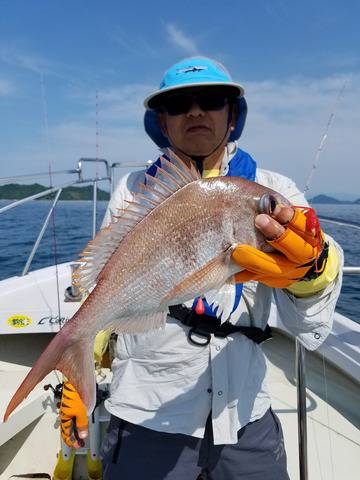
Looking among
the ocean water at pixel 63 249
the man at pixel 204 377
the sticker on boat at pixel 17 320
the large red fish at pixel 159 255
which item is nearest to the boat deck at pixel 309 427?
the sticker on boat at pixel 17 320

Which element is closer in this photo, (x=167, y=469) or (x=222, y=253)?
(x=222, y=253)

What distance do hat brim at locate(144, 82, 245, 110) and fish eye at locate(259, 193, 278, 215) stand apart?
819mm

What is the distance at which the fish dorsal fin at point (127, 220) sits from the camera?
1.63 meters

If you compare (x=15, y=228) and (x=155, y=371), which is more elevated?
(x=155, y=371)

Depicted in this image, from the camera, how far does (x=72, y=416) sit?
211 centimetres

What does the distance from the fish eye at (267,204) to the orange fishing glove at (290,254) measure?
0.10 metres

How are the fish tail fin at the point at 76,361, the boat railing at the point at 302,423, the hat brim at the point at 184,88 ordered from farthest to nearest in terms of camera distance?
the boat railing at the point at 302,423 → the hat brim at the point at 184,88 → the fish tail fin at the point at 76,361

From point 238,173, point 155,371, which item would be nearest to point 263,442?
point 155,371

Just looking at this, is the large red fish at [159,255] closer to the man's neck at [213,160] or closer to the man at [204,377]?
the man at [204,377]

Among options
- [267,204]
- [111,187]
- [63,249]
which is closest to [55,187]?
[111,187]

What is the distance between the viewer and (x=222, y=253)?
1.58m

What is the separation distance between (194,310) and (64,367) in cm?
72

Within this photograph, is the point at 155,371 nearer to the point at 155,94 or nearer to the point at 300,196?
the point at 300,196

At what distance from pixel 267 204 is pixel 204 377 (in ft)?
3.25
